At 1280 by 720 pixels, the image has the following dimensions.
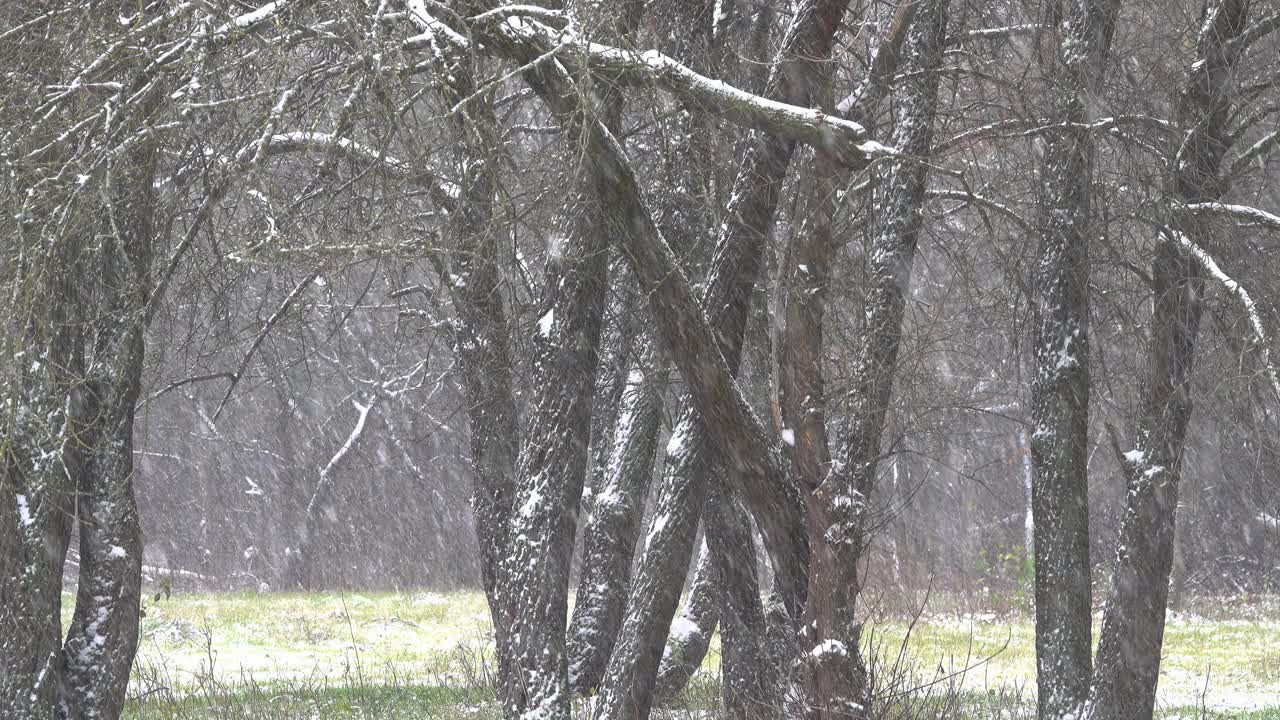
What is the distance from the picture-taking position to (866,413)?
684 centimetres

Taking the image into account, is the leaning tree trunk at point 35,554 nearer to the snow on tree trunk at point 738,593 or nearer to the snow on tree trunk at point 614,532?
the snow on tree trunk at point 614,532

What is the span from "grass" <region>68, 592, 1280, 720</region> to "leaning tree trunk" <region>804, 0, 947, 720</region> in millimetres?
590

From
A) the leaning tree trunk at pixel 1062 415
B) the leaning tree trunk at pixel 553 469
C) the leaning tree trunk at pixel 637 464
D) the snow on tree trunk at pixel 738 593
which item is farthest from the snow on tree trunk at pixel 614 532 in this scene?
the leaning tree trunk at pixel 1062 415

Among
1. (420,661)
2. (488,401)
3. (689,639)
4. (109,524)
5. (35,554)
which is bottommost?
(420,661)

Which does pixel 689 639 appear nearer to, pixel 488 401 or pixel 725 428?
pixel 488 401

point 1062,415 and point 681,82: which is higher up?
point 681,82

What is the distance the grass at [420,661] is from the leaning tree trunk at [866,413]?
59 cm

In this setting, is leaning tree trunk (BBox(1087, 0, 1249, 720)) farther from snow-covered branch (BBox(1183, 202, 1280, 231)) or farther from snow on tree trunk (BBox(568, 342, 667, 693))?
snow on tree trunk (BBox(568, 342, 667, 693))

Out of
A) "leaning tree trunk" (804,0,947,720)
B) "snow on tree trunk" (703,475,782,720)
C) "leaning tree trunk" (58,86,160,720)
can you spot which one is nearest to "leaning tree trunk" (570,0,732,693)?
"snow on tree trunk" (703,475,782,720)

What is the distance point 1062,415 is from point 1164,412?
621 millimetres

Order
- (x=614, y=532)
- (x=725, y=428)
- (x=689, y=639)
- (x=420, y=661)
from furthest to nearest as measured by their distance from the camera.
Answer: (x=420, y=661) < (x=689, y=639) < (x=614, y=532) < (x=725, y=428)

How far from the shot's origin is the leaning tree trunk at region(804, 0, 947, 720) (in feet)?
20.8

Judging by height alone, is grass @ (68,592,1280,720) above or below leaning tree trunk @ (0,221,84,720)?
below

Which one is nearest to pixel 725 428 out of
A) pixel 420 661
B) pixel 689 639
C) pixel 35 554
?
pixel 35 554
